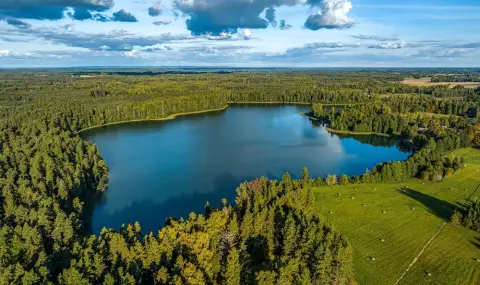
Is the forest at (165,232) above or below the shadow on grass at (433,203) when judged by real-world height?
above

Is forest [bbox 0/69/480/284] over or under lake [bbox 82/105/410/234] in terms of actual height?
over

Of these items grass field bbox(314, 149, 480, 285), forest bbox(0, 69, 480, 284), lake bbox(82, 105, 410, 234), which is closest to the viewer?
forest bbox(0, 69, 480, 284)

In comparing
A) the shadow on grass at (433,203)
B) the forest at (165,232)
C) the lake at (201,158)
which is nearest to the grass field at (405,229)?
the shadow on grass at (433,203)

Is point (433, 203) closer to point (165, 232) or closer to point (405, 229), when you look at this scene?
point (405, 229)

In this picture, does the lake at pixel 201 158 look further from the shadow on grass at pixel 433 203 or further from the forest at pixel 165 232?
the shadow on grass at pixel 433 203

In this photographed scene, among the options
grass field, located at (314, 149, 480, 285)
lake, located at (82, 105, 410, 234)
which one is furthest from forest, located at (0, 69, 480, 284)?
lake, located at (82, 105, 410, 234)

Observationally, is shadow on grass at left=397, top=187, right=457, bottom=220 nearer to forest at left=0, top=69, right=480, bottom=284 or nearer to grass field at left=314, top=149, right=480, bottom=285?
grass field at left=314, top=149, right=480, bottom=285

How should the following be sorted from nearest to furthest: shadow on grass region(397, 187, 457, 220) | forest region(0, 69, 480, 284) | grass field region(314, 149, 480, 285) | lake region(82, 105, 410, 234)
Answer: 1. forest region(0, 69, 480, 284)
2. grass field region(314, 149, 480, 285)
3. shadow on grass region(397, 187, 457, 220)
4. lake region(82, 105, 410, 234)

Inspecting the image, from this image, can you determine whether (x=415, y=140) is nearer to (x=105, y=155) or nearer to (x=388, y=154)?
(x=388, y=154)
